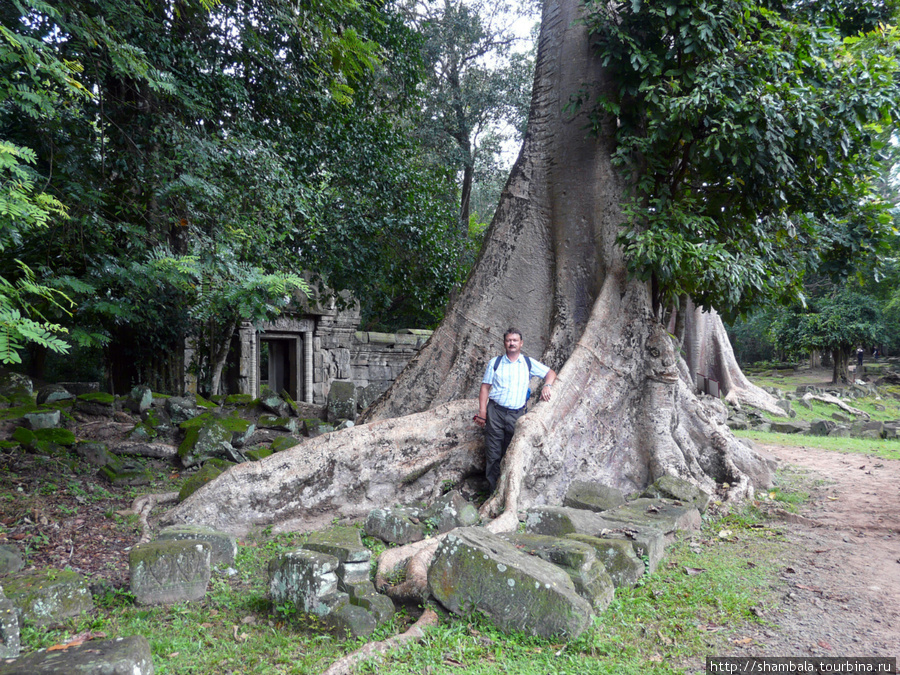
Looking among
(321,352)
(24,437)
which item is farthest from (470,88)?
(24,437)

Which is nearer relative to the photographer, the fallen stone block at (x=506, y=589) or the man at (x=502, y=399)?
the fallen stone block at (x=506, y=589)

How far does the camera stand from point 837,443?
948cm

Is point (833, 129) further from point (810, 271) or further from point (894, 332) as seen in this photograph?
point (894, 332)

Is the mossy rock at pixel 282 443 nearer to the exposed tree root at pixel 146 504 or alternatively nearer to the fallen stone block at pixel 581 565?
the exposed tree root at pixel 146 504

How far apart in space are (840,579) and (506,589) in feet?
7.14

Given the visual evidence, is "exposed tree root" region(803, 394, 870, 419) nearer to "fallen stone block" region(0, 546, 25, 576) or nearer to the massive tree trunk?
the massive tree trunk

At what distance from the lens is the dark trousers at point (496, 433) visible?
4801 millimetres

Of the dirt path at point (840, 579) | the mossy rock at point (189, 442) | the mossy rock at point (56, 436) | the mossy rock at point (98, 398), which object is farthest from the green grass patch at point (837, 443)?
the mossy rock at point (56, 436)

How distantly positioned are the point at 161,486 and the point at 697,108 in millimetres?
5607

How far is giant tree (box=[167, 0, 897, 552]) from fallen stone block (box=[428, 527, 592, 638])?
1.11 meters

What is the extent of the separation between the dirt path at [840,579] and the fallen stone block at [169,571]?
267 cm

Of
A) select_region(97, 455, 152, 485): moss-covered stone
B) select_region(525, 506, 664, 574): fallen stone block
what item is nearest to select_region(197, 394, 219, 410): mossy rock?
select_region(97, 455, 152, 485): moss-covered stone

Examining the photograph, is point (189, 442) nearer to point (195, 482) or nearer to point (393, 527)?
point (195, 482)

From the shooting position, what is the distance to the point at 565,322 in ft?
18.4
